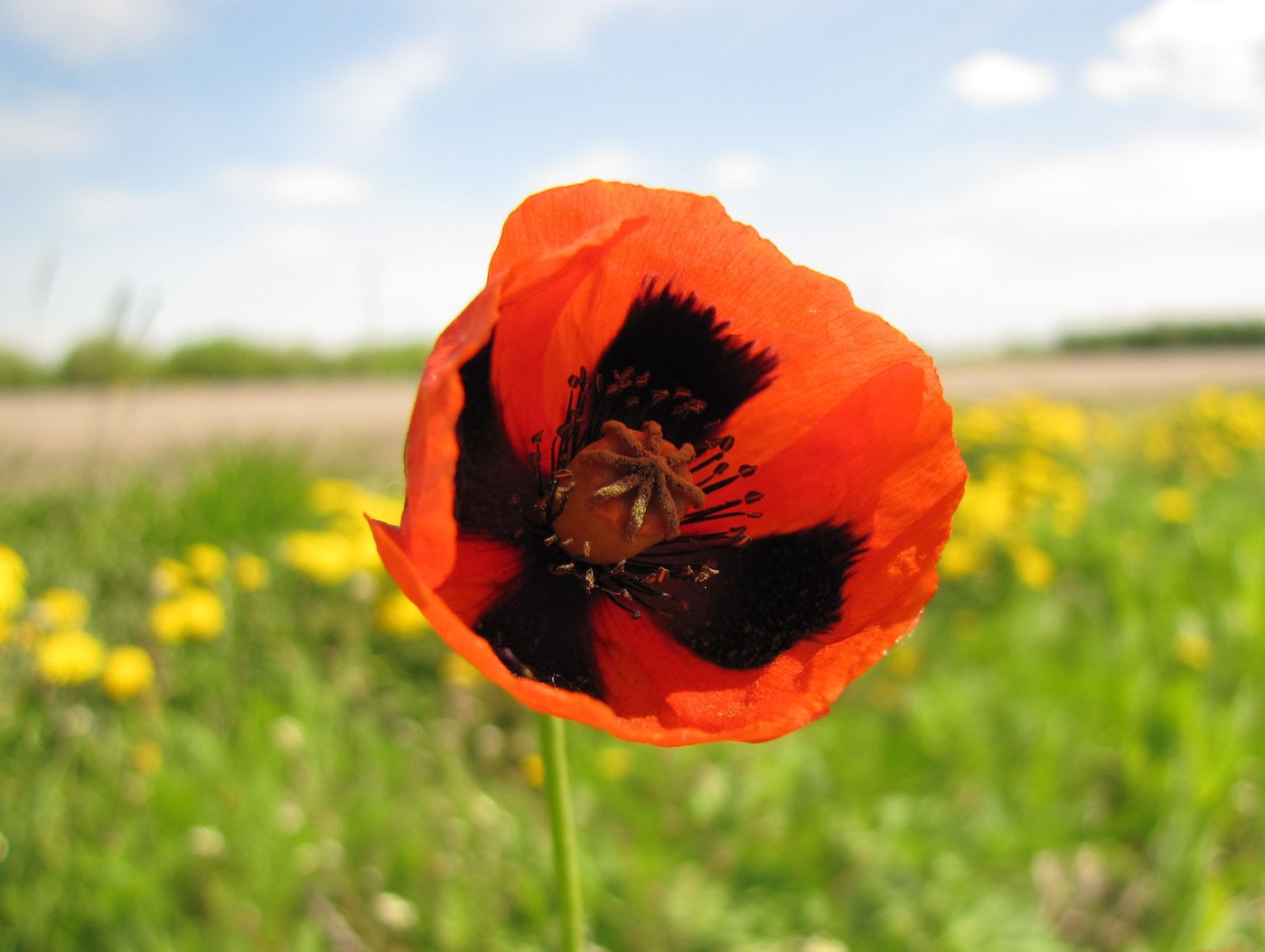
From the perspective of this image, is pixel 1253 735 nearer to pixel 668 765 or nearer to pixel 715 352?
pixel 668 765

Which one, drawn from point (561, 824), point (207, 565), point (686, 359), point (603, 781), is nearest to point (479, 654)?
point (561, 824)

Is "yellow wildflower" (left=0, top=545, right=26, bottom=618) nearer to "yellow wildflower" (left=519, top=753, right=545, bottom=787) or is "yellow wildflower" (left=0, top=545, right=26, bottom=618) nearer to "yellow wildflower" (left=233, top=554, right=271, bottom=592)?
"yellow wildflower" (left=233, top=554, right=271, bottom=592)

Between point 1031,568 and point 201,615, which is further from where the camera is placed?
point 1031,568

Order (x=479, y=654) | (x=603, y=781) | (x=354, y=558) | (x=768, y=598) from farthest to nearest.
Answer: (x=354, y=558), (x=603, y=781), (x=768, y=598), (x=479, y=654)

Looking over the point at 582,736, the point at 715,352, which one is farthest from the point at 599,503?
the point at 582,736

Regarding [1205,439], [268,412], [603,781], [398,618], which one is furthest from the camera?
[268,412]

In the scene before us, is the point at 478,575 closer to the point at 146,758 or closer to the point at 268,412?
the point at 146,758

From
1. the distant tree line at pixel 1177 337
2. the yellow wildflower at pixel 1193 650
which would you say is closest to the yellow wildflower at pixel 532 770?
the yellow wildflower at pixel 1193 650
